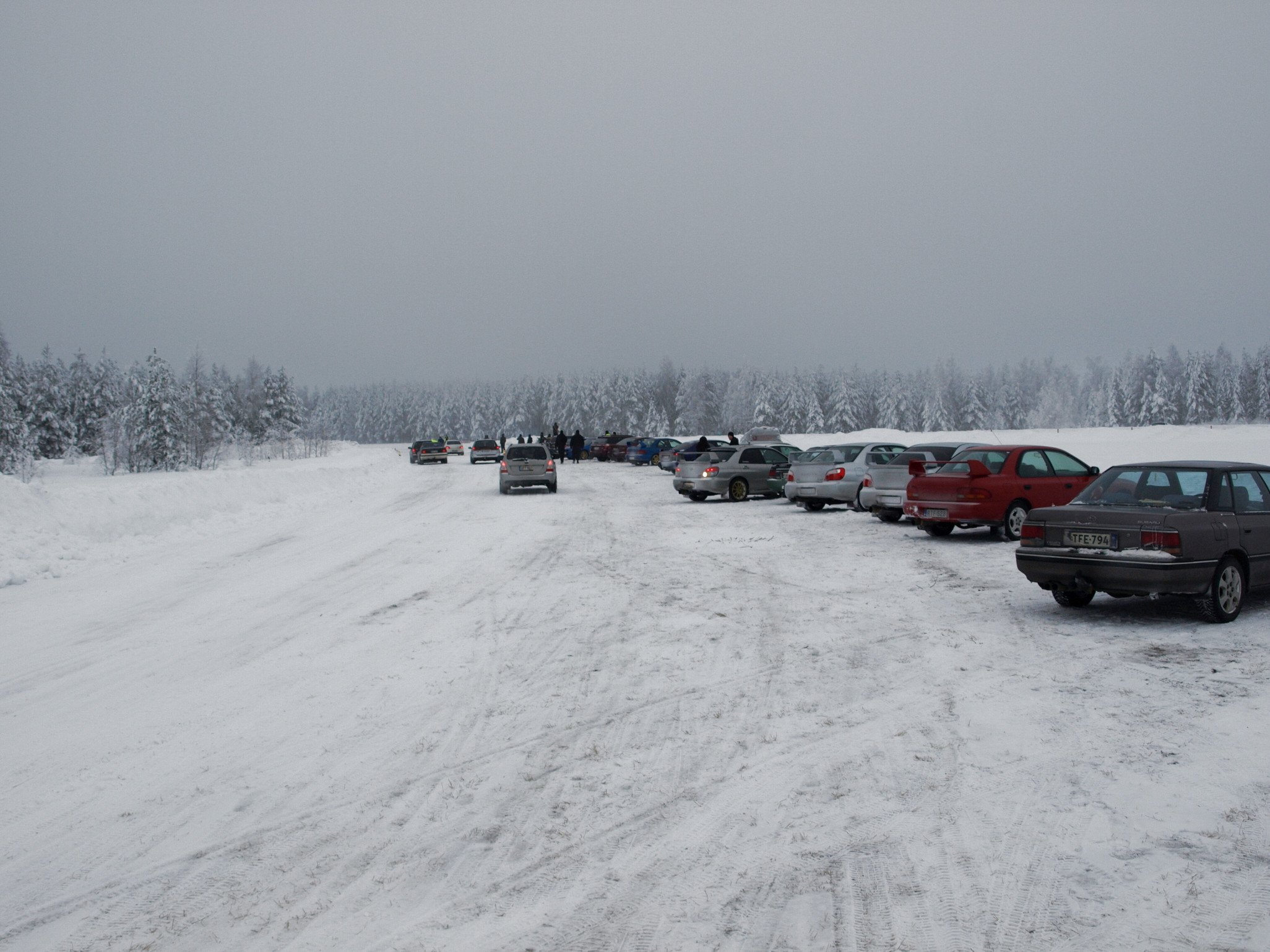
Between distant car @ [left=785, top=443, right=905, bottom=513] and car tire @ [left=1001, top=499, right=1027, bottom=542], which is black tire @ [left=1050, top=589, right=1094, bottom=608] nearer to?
car tire @ [left=1001, top=499, right=1027, bottom=542]

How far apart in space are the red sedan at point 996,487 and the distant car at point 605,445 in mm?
41525

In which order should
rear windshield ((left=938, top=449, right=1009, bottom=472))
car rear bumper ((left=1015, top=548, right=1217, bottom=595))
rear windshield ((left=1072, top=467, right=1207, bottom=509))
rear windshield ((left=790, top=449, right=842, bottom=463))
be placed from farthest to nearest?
1. rear windshield ((left=790, top=449, right=842, bottom=463))
2. rear windshield ((left=938, top=449, right=1009, bottom=472))
3. rear windshield ((left=1072, top=467, right=1207, bottom=509))
4. car rear bumper ((left=1015, top=548, right=1217, bottom=595))

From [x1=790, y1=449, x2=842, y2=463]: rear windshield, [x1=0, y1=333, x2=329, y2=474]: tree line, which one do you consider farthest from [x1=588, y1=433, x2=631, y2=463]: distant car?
[x1=790, y1=449, x2=842, y2=463]: rear windshield

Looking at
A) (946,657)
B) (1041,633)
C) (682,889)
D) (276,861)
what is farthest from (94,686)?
(1041,633)

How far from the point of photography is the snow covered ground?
3414mm

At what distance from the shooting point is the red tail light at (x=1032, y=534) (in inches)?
351

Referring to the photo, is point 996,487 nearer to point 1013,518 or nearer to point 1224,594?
point 1013,518

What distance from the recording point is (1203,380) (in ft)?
369

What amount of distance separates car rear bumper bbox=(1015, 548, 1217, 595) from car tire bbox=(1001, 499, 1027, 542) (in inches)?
228

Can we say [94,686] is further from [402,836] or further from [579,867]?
[579,867]

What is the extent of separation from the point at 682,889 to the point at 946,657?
441cm

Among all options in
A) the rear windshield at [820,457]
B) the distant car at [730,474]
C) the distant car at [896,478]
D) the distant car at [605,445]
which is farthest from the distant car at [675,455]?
the distant car at [896,478]

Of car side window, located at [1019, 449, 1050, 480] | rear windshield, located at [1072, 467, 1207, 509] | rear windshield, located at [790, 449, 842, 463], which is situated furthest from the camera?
rear windshield, located at [790, 449, 842, 463]

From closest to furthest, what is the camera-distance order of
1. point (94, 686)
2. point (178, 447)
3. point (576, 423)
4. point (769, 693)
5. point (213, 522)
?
point (769, 693)
point (94, 686)
point (213, 522)
point (178, 447)
point (576, 423)
